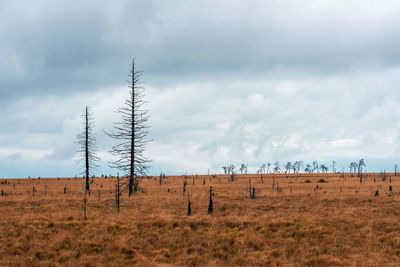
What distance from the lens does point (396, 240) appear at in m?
14.9

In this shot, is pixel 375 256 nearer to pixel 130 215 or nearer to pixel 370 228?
pixel 370 228

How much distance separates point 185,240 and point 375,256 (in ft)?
24.5

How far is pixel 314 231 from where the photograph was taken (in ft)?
53.1

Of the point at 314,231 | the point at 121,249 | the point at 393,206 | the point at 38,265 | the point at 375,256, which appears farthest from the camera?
the point at 393,206

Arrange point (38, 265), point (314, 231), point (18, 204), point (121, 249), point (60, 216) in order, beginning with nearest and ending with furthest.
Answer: point (38, 265) < point (121, 249) < point (314, 231) < point (60, 216) < point (18, 204)

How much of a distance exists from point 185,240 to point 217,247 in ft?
5.42

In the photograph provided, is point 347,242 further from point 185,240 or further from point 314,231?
point 185,240

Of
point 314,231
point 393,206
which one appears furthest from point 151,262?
point 393,206

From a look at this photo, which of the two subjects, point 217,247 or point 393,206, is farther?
point 393,206

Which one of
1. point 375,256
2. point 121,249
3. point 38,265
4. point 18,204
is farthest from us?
point 18,204

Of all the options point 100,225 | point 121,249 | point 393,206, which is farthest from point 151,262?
point 393,206

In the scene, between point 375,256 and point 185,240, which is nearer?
point 375,256

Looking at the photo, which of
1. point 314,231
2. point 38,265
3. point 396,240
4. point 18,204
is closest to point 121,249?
point 38,265

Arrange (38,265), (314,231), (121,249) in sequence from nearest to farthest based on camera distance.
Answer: (38,265) < (121,249) < (314,231)
